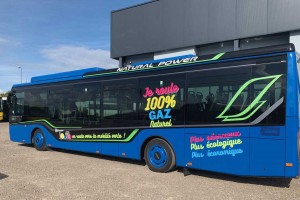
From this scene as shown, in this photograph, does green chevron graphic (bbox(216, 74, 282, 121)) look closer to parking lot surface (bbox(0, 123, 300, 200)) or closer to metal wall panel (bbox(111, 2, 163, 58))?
parking lot surface (bbox(0, 123, 300, 200))

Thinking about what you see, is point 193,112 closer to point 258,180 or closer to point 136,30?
point 258,180

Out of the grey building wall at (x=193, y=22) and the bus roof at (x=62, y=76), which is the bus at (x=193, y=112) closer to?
the bus roof at (x=62, y=76)

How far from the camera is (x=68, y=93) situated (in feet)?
34.3

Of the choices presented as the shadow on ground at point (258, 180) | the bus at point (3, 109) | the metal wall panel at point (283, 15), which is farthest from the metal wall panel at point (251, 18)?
the bus at point (3, 109)

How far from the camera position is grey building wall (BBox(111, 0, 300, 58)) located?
16156 mm

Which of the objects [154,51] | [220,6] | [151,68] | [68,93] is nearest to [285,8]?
[220,6]

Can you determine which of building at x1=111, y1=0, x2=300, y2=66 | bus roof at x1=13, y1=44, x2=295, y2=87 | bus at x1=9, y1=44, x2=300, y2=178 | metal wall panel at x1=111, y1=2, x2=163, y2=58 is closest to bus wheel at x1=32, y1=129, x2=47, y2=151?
bus at x1=9, y1=44, x2=300, y2=178

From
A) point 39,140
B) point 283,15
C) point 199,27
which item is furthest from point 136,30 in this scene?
point 39,140

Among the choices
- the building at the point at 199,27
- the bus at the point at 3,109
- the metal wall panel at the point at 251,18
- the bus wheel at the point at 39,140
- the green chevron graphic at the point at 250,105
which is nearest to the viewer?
the green chevron graphic at the point at 250,105

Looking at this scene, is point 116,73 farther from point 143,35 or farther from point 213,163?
point 143,35

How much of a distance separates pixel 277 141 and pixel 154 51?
16.7m

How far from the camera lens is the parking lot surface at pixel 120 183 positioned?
19.3ft

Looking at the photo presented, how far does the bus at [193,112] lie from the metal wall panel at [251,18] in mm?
10713

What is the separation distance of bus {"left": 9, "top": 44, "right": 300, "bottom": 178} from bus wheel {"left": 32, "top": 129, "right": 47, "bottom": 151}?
82 centimetres
